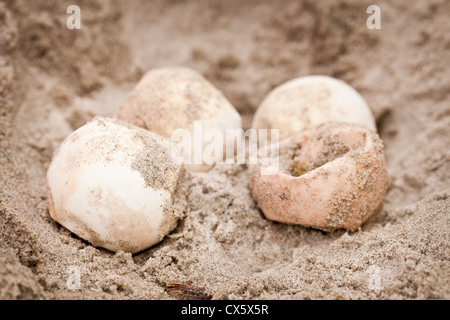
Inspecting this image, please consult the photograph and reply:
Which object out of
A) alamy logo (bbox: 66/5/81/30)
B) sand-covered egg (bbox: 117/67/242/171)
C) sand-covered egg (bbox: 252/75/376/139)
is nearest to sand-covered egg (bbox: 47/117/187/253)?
sand-covered egg (bbox: 117/67/242/171)

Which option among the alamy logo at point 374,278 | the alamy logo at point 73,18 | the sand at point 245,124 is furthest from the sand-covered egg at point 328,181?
the alamy logo at point 73,18

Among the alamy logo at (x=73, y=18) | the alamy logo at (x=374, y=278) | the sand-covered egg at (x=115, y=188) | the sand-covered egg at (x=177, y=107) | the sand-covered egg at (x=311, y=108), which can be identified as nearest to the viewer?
the alamy logo at (x=374, y=278)

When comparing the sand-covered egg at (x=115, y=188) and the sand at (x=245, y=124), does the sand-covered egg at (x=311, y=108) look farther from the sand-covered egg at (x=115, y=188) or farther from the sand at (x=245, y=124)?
the sand-covered egg at (x=115, y=188)

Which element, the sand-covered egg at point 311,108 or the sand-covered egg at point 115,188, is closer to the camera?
the sand-covered egg at point 115,188

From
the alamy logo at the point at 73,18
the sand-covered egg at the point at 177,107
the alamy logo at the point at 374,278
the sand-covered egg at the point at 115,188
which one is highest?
the alamy logo at the point at 73,18

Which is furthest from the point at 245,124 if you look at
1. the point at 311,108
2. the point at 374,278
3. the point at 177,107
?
the point at 374,278

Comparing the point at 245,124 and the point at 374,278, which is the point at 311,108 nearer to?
the point at 245,124
